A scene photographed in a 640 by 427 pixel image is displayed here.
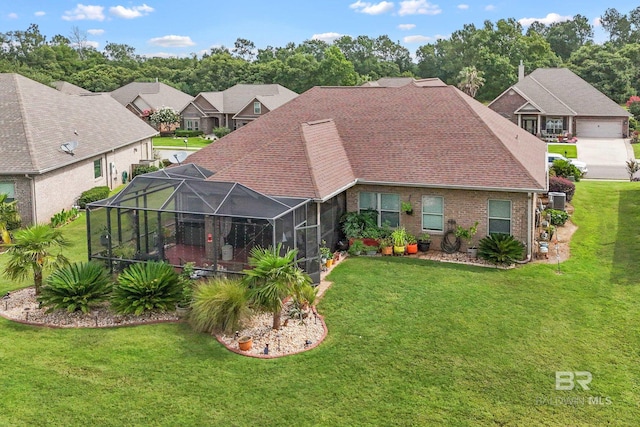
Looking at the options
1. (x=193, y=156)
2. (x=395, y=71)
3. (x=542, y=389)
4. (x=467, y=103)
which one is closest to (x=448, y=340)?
(x=542, y=389)

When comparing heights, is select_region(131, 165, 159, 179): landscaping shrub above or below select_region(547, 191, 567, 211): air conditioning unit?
above

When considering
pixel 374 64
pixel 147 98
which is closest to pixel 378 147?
pixel 147 98

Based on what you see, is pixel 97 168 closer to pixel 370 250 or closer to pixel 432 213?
pixel 370 250

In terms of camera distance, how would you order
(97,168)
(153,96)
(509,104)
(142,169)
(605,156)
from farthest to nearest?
(153,96), (509,104), (605,156), (142,169), (97,168)

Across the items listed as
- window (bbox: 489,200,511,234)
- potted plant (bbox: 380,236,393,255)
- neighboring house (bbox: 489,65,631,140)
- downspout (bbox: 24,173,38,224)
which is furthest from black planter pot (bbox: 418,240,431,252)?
neighboring house (bbox: 489,65,631,140)

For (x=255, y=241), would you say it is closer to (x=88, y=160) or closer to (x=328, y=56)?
(x=88, y=160)

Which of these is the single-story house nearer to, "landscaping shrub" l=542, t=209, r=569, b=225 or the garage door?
"landscaping shrub" l=542, t=209, r=569, b=225
